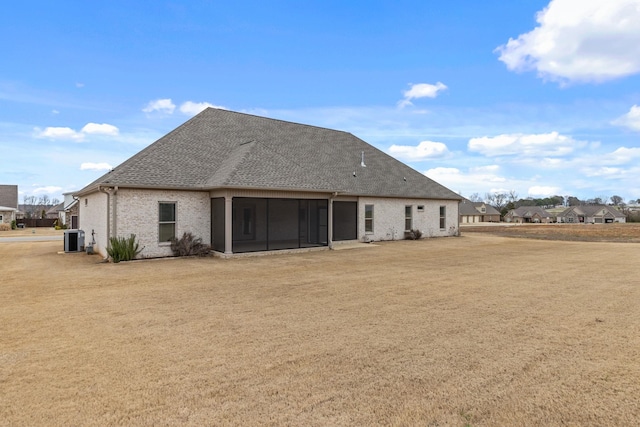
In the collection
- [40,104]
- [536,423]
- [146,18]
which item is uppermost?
[146,18]

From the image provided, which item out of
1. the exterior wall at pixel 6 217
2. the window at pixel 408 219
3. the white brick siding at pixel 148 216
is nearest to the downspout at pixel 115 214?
the white brick siding at pixel 148 216

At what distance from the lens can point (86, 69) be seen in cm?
1777

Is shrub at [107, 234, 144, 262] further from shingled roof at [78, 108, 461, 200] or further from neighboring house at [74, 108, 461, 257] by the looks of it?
shingled roof at [78, 108, 461, 200]

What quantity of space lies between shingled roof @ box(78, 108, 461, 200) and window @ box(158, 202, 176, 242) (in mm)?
878

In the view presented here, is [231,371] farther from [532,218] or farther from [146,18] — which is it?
[532,218]

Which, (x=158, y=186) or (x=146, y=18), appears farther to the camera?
(x=146, y=18)

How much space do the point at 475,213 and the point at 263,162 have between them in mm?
72278

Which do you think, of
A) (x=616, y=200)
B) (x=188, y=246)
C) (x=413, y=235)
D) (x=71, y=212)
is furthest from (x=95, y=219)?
(x=616, y=200)

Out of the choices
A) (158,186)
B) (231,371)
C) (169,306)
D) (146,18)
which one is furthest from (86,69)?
(231,371)

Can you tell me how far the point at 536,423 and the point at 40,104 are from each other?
84.9 ft

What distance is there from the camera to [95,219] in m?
15.3

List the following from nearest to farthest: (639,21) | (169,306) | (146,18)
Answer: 1. (169,306)
2. (639,21)
3. (146,18)

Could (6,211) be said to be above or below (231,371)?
above

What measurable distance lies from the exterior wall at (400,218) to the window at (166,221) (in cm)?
1023
